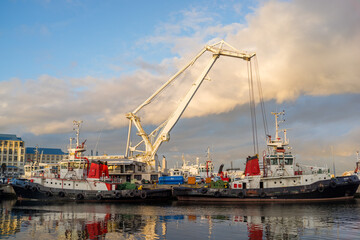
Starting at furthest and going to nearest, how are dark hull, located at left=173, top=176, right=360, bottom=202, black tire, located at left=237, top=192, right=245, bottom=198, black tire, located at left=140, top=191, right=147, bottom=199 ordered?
1. black tire, located at left=140, top=191, right=147, bottom=199
2. black tire, located at left=237, top=192, right=245, bottom=198
3. dark hull, located at left=173, top=176, right=360, bottom=202

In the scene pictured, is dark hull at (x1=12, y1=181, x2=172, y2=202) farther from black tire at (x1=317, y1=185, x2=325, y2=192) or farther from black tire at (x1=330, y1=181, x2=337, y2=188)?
black tire at (x1=330, y1=181, x2=337, y2=188)

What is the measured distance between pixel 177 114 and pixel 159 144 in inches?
285

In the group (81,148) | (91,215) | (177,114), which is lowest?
(91,215)

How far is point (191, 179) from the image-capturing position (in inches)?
1983

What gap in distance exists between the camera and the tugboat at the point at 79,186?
140ft

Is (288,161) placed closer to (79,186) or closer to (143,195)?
(143,195)

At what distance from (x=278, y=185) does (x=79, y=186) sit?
89.6 ft

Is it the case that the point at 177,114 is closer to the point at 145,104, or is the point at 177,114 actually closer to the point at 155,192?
the point at 145,104

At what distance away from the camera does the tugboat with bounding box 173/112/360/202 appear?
39188 millimetres

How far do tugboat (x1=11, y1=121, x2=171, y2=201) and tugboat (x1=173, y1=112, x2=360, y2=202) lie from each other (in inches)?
258

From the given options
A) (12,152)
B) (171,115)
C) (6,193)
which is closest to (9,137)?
(12,152)

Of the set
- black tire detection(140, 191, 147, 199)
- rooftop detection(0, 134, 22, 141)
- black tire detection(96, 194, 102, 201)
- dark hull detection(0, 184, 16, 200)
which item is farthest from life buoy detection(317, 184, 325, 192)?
rooftop detection(0, 134, 22, 141)

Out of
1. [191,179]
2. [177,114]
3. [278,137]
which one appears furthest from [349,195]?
[177,114]

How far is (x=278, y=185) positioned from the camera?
40.9 metres
